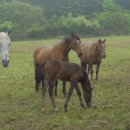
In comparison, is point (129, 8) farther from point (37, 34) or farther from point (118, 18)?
point (37, 34)

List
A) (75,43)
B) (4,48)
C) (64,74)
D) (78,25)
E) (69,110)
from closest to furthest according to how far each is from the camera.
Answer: (64,74), (69,110), (4,48), (75,43), (78,25)

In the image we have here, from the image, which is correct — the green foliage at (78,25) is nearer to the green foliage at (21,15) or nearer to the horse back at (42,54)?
the green foliage at (21,15)

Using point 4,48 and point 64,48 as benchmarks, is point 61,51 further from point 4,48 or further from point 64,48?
point 4,48

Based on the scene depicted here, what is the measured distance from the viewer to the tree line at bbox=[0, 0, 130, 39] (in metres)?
60.0

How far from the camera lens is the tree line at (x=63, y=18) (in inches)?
2361

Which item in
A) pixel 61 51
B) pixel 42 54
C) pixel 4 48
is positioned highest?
pixel 4 48

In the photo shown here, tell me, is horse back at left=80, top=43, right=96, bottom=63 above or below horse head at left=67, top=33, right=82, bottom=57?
below

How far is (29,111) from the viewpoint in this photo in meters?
9.05

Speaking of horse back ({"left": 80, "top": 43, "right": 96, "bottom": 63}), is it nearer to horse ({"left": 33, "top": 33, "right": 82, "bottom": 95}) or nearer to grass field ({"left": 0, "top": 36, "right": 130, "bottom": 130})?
grass field ({"left": 0, "top": 36, "right": 130, "bottom": 130})

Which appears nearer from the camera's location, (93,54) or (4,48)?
(4,48)

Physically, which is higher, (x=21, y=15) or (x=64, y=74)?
(x=21, y=15)

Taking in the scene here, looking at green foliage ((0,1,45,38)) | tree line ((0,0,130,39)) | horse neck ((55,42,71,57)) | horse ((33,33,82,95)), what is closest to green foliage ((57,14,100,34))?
tree line ((0,0,130,39))

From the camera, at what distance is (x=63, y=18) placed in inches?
2564

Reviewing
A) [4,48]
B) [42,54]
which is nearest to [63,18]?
[42,54]
